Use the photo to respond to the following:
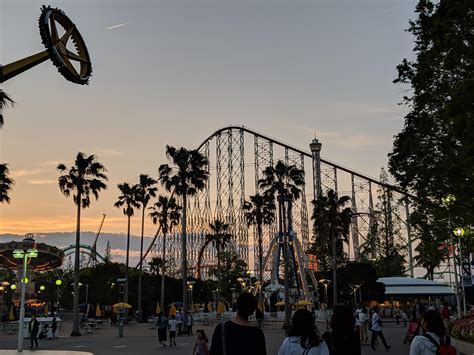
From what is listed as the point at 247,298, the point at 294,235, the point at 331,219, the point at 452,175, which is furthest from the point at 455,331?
the point at 294,235

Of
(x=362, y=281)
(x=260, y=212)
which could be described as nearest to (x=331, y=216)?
(x=260, y=212)

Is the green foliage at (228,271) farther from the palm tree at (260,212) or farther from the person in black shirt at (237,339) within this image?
the person in black shirt at (237,339)

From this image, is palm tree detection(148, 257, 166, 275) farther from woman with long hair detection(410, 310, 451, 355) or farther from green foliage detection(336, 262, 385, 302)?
woman with long hair detection(410, 310, 451, 355)

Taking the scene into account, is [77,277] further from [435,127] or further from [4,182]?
[435,127]

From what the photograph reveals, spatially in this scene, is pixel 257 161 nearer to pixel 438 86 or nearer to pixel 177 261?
pixel 177 261

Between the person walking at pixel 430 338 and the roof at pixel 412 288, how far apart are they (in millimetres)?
69304

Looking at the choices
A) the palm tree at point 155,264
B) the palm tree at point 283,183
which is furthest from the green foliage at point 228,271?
the palm tree at point 283,183

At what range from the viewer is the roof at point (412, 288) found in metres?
72.0

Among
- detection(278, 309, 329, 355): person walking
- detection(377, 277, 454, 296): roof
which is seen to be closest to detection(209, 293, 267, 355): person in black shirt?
detection(278, 309, 329, 355): person walking

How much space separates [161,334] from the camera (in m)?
26.3

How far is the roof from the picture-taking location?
72000 mm

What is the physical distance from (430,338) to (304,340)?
166 cm

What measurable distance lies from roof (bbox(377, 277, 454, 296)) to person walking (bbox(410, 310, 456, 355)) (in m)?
69.3

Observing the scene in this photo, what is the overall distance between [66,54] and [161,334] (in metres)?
15.7
